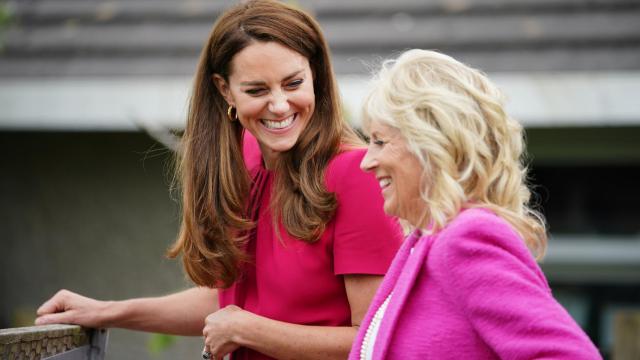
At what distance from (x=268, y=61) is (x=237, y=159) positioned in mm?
284

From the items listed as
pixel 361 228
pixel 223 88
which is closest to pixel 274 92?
pixel 223 88

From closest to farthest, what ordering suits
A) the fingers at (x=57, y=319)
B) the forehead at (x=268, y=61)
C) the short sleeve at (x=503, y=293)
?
the short sleeve at (x=503, y=293), the forehead at (x=268, y=61), the fingers at (x=57, y=319)

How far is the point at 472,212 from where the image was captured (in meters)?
1.68

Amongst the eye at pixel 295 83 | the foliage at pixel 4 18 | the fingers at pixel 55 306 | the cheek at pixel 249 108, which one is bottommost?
the fingers at pixel 55 306

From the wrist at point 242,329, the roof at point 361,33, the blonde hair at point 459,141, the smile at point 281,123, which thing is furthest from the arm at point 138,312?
the roof at point 361,33

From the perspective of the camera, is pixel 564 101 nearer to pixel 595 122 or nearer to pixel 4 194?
pixel 595 122

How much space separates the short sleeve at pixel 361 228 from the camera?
2.22m

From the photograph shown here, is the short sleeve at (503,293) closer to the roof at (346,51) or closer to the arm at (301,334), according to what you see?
the arm at (301,334)

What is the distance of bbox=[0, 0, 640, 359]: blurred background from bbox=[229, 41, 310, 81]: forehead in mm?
1879

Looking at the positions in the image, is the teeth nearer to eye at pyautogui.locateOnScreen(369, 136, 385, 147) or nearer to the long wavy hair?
the long wavy hair

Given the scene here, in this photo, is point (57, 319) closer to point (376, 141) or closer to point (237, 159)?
point (237, 159)

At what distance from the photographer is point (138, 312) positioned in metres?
2.61

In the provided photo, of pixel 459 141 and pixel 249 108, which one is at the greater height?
pixel 249 108

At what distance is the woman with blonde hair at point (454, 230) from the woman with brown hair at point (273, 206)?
37 cm
